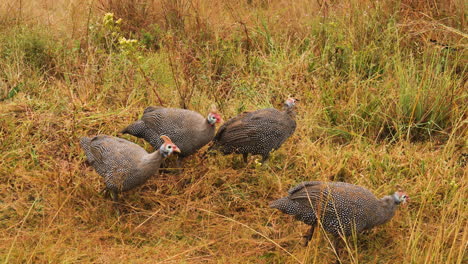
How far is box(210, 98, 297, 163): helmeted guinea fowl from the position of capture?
4.13m

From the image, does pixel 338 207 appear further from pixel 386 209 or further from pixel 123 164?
pixel 123 164

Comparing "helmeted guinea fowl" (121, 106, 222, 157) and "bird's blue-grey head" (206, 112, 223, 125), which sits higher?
"bird's blue-grey head" (206, 112, 223, 125)

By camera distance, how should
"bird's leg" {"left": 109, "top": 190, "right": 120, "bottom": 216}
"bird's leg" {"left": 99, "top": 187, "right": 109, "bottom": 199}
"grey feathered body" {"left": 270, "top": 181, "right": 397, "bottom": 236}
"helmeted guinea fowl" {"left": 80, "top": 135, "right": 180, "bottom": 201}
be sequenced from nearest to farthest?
"grey feathered body" {"left": 270, "top": 181, "right": 397, "bottom": 236}, "helmeted guinea fowl" {"left": 80, "top": 135, "right": 180, "bottom": 201}, "bird's leg" {"left": 109, "top": 190, "right": 120, "bottom": 216}, "bird's leg" {"left": 99, "top": 187, "right": 109, "bottom": 199}

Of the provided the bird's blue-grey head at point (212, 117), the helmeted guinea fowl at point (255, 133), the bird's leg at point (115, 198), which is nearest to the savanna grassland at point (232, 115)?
the bird's leg at point (115, 198)

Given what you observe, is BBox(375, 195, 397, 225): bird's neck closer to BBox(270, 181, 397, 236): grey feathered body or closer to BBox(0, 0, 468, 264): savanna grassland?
BBox(270, 181, 397, 236): grey feathered body

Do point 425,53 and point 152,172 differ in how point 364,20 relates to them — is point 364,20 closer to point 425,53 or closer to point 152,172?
point 425,53

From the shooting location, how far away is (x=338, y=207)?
131 inches

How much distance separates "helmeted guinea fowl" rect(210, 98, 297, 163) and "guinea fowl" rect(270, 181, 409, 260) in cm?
76

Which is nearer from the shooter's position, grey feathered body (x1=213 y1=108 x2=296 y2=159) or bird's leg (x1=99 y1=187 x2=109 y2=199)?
bird's leg (x1=99 y1=187 x2=109 y2=199)

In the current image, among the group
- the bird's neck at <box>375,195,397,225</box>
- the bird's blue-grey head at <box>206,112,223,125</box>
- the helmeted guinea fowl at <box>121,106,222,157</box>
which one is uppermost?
the bird's blue-grey head at <box>206,112,223,125</box>

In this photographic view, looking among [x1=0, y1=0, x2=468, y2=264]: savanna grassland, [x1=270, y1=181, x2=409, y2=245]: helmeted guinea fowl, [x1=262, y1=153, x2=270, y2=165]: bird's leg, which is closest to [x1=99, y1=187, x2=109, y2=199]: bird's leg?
[x1=0, y1=0, x2=468, y2=264]: savanna grassland

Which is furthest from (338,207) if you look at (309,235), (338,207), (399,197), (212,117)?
(212,117)

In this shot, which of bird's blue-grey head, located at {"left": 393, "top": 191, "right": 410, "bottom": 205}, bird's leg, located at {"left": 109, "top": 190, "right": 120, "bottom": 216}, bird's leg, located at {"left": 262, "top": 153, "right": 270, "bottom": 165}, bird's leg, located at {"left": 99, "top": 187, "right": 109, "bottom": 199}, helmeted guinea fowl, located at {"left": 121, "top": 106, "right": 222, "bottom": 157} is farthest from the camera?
bird's leg, located at {"left": 262, "top": 153, "right": 270, "bottom": 165}

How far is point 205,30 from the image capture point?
579cm
